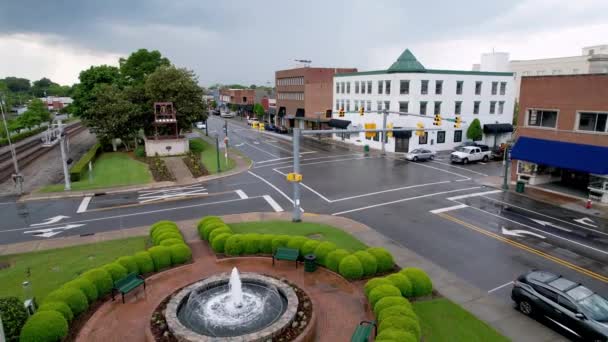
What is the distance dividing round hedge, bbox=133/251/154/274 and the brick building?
1124 inches

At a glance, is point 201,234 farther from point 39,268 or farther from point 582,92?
point 582,92

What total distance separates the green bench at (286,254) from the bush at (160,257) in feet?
15.0

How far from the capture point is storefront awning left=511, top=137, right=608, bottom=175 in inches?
1061

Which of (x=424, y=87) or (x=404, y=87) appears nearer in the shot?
(x=424, y=87)

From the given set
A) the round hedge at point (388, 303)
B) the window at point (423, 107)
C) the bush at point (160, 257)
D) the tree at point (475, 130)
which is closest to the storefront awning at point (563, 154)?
the window at point (423, 107)

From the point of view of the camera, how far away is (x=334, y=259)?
1595 cm

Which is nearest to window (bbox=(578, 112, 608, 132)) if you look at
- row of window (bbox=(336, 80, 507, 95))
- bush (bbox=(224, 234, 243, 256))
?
row of window (bbox=(336, 80, 507, 95))

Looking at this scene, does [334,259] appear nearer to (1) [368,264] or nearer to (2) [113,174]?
(1) [368,264]

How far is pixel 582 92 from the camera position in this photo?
94.1 ft

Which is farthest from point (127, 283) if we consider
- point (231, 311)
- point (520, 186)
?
point (520, 186)

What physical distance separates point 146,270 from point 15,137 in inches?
2400

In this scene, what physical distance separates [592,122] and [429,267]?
20.7 m

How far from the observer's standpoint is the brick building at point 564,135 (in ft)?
90.2

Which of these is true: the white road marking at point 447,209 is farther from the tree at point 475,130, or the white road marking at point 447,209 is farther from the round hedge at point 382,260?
the tree at point 475,130
